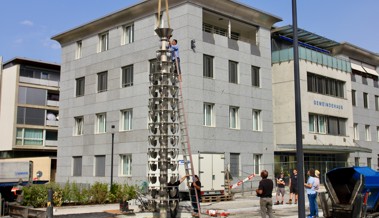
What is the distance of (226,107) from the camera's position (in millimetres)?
32000

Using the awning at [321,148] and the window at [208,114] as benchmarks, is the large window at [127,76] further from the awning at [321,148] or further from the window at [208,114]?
the awning at [321,148]

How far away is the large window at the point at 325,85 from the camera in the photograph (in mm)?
37406

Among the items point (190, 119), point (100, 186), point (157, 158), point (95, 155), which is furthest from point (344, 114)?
point (157, 158)

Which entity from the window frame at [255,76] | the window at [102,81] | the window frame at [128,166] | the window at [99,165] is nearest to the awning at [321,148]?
the window frame at [255,76]

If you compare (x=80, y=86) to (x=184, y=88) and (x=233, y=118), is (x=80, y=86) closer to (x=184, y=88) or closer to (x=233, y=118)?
(x=184, y=88)

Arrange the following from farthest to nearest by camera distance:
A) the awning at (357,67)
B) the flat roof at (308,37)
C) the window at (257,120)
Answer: the awning at (357,67) → the flat roof at (308,37) → the window at (257,120)

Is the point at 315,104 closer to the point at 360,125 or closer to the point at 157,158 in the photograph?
the point at 360,125

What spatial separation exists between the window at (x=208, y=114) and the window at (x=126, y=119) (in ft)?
20.1

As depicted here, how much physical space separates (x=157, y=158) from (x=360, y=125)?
36.6m

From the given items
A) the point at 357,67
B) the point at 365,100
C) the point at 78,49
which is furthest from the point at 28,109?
the point at 365,100

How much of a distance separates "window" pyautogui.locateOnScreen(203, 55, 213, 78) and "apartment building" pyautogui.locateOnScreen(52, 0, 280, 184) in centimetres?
7

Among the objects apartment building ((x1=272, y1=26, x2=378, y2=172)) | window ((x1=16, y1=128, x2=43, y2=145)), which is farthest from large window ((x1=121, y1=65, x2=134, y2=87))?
window ((x1=16, y1=128, x2=43, y2=145))

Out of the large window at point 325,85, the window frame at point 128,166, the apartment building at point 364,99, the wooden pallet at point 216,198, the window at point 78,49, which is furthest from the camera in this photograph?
the apartment building at point 364,99

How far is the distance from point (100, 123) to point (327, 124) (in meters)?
19.7
